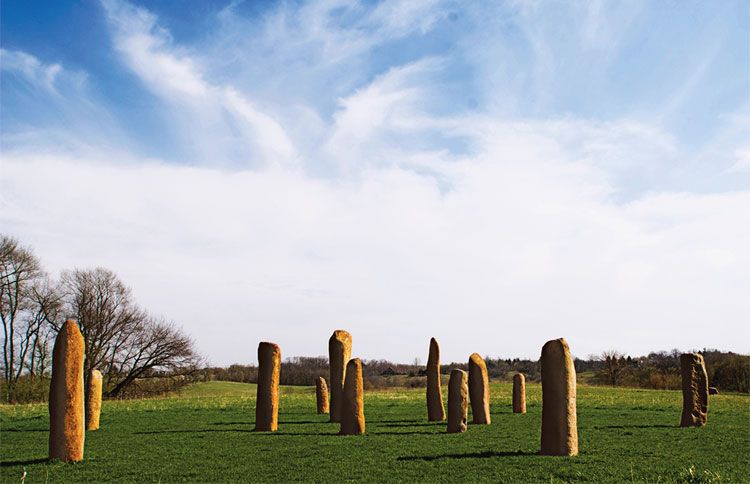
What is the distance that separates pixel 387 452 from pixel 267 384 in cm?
602

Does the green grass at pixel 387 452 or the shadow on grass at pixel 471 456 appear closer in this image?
the green grass at pixel 387 452

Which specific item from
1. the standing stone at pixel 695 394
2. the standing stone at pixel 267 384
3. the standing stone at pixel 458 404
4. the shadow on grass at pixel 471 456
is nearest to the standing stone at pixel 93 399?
the standing stone at pixel 267 384

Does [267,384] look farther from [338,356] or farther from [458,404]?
[458,404]

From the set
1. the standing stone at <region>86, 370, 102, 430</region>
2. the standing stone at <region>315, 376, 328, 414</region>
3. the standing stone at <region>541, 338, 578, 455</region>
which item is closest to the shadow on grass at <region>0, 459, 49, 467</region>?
the standing stone at <region>86, 370, 102, 430</region>

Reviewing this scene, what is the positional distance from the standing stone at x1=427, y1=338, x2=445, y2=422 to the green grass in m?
0.93

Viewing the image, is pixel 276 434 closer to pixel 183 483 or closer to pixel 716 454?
pixel 183 483

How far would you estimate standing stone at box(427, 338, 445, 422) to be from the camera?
21.5m

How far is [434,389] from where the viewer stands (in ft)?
72.0

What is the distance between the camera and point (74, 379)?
1221cm

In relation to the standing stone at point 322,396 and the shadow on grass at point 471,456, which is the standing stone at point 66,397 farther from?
the standing stone at point 322,396

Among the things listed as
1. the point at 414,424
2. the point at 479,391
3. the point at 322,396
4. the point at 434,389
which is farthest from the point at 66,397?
the point at 322,396

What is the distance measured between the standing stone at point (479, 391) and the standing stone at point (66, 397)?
12.1 meters

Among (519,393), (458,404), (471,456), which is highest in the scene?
(458,404)

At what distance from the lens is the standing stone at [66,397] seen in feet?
39.6
